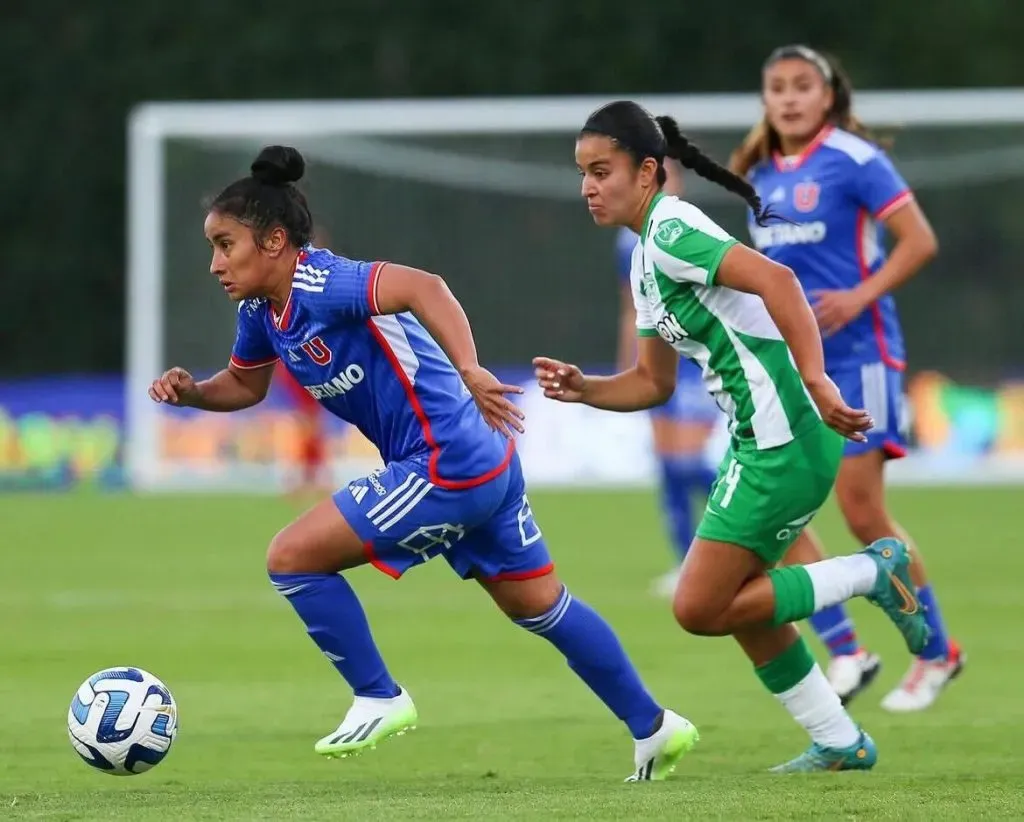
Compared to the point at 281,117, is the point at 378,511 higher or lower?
higher

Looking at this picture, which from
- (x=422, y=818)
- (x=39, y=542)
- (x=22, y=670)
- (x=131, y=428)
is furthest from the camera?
(x=131, y=428)

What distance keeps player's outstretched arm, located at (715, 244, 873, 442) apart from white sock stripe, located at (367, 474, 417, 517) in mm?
1044

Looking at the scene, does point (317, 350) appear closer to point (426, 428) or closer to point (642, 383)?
point (426, 428)

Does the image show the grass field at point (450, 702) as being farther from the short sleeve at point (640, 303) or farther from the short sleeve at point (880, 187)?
the short sleeve at point (880, 187)

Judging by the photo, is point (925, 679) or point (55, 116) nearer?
point (925, 679)

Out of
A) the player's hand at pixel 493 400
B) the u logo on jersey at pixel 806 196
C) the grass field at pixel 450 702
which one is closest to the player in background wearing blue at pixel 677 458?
the grass field at pixel 450 702

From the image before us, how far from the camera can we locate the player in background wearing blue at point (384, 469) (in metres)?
5.70

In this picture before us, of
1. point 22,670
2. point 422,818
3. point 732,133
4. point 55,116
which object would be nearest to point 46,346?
point 55,116

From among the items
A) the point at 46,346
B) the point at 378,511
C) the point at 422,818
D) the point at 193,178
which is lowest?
the point at 46,346

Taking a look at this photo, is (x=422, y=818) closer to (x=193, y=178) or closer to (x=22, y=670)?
(x=22, y=670)

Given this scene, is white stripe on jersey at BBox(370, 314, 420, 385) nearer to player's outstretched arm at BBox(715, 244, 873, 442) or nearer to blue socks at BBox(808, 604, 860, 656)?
player's outstretched arm at BBox(715, 244, 873, 442)

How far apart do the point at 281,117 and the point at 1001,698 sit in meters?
14.1

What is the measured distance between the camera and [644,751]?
5949 mm

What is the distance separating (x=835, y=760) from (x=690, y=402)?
6175mm
